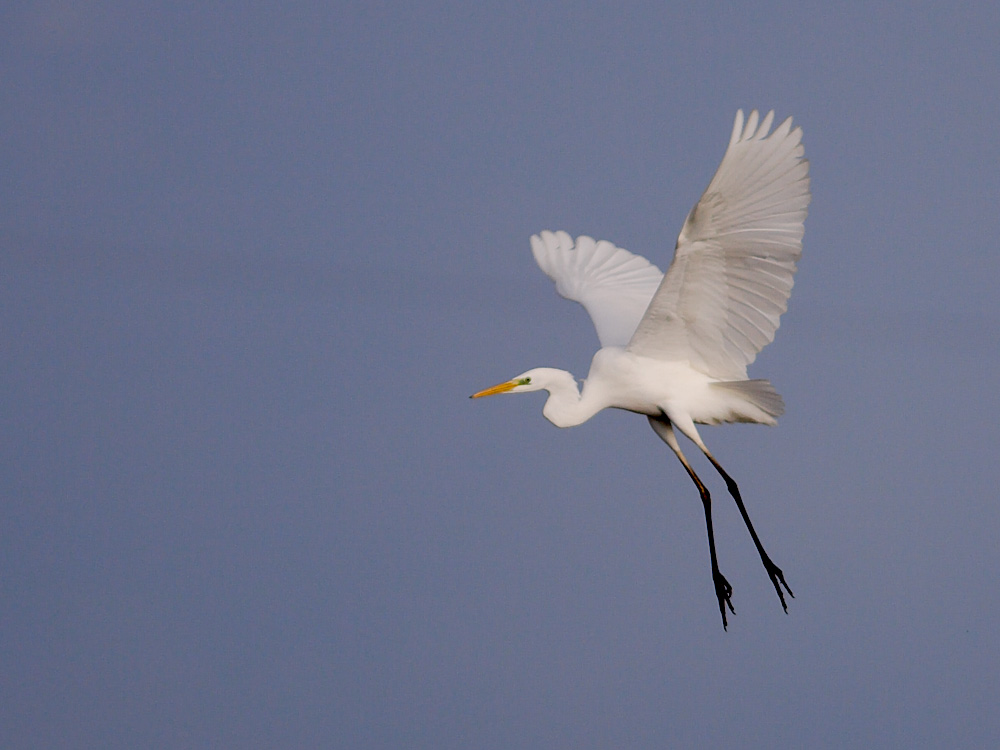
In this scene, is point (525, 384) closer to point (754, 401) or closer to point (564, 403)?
point (564, 403)

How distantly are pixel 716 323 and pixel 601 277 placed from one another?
8.21 feet

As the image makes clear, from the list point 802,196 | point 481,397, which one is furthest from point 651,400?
point 802,196

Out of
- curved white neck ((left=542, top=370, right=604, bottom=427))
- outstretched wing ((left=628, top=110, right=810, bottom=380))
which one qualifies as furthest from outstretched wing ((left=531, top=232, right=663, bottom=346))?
outstretched wing ((left=628, top=110, right=810, bottom=380))

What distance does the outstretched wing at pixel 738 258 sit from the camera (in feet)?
28.0

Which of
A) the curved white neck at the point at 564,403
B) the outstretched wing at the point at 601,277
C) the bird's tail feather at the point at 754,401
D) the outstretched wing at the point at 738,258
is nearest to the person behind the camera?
the outstretched wing at the point at 738,258

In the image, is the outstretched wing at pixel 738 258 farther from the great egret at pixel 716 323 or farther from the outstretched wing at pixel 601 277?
the outstretched wing at pixel 601 277

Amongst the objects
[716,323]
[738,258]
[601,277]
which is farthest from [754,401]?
[601,277]

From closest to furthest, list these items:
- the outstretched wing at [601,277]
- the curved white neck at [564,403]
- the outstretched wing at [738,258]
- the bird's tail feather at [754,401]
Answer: the outstretched wing at [738,258], the bird's tail feather at [754,401], the curved white neck at [564,403], the outstretched wing at [601,277]

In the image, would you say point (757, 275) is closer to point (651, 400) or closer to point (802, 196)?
point (802, 196)

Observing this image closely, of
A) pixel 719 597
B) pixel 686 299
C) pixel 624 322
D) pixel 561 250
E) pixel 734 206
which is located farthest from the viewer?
pixel 561 250

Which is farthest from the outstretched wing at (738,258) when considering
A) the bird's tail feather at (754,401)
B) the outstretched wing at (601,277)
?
the outstretched wing at (601,277)

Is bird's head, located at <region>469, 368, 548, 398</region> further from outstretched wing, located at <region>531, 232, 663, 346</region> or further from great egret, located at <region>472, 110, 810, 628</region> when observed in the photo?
outstretched wing, located at <region>531, 232, 663, 346</region>

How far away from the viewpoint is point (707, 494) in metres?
10.2

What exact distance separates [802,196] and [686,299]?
3.36 ft
